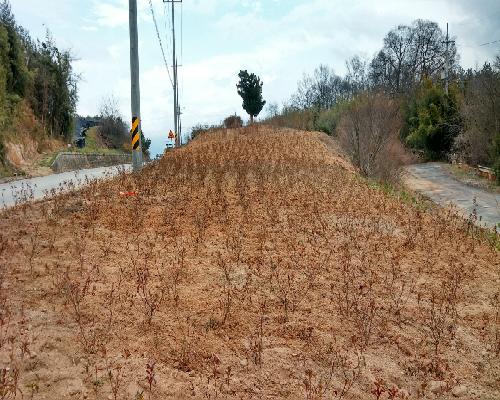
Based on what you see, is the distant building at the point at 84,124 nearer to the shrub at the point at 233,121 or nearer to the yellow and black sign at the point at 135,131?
the shrub at the point at 233,121

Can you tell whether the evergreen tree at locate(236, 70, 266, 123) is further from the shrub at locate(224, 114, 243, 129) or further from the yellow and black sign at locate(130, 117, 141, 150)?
the yellow and black sign at locate(130, 117, 141, 150)

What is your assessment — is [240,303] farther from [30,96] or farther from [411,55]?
[411,55]

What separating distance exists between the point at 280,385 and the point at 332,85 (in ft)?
218

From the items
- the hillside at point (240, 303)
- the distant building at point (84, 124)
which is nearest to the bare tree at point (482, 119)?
the hillside at point (240, 303)

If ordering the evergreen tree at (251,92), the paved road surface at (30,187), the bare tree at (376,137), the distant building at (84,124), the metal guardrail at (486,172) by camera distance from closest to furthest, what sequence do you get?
1. the paved road surface at (30,187)
2. the bare tree at (376,137)
3. the metal guardrail at (486,172)
4. the evergreen tree at (251,92)
5. the distant building at (84,124)

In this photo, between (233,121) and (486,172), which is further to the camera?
(233,121)

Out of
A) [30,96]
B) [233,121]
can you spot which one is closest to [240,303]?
[30,96]

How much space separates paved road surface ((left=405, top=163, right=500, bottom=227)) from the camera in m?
15.5

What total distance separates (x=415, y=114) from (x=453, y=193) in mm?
18111

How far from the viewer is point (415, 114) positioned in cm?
3712

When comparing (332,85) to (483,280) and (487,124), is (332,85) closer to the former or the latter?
(487,124)

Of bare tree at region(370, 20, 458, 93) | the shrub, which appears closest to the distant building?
the shrub

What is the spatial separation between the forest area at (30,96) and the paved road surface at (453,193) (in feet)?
56.9

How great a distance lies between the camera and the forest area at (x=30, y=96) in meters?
22.7
